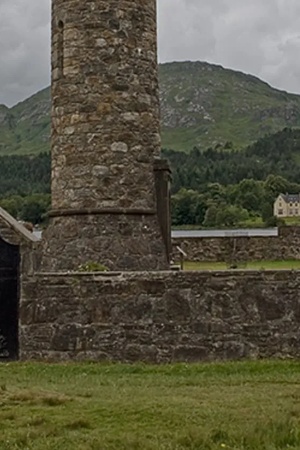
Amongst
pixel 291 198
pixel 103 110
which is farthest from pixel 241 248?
pixel 291 198

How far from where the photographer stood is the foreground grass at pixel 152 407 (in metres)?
6.75

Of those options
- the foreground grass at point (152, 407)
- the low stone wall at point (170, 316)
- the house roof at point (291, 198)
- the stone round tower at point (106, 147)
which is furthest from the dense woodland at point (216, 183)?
the foreground grass at point (152, 407)

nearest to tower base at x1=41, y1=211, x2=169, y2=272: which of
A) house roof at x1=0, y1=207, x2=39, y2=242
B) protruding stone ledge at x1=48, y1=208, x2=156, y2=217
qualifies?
protruding stone ledge at x1=48, y1=208, x2=156, y2=217

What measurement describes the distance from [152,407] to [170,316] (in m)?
3.66

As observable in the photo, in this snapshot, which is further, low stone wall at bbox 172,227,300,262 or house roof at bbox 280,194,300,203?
house roof at bbox 280,194,300,203

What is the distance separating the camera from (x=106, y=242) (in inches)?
581

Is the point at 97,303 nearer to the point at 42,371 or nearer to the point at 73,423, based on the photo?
the point at 42,371

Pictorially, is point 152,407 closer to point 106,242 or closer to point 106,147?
point 106,242

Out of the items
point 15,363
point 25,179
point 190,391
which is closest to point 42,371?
point 15,363

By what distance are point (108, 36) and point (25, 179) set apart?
319ft

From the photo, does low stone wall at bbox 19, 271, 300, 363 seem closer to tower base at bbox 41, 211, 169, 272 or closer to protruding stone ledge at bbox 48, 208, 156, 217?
tower base at bbox 41, 211, 169, 272

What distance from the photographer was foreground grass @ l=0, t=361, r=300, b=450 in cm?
675

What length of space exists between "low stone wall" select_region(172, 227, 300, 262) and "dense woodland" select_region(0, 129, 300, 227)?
7143mm

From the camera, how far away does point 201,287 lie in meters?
11.6
